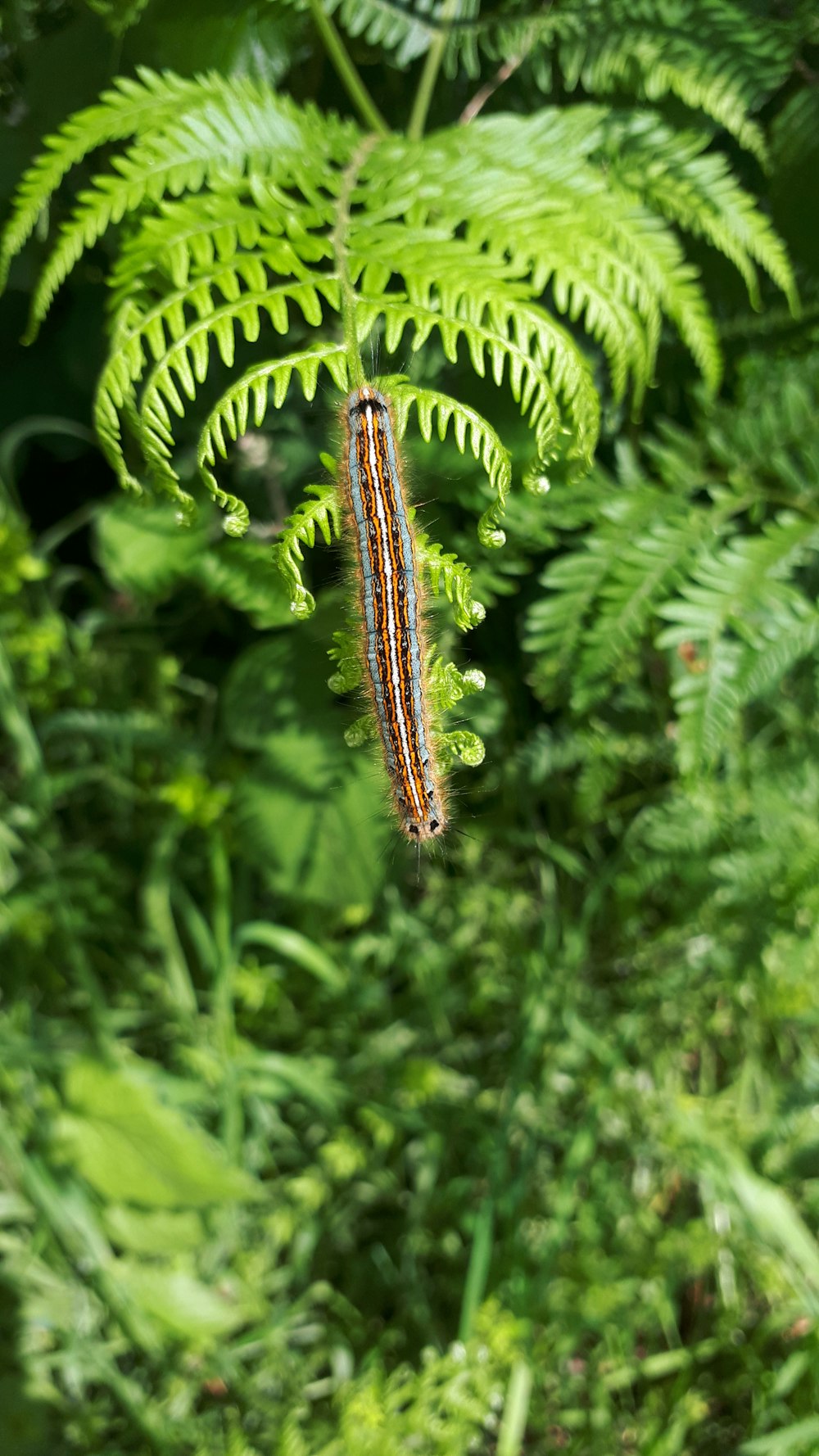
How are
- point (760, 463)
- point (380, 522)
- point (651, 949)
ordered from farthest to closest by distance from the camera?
point (651, 949), point (760, 463), point (380, 522)

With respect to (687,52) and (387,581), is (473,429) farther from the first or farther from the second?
(687,52)

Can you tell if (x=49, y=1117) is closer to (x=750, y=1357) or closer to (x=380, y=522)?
(x=750, y=1357)

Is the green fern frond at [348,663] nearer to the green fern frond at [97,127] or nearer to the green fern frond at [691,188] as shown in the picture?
the green fern frond at [97,127]

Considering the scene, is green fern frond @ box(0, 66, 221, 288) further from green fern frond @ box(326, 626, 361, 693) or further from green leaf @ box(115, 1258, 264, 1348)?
green leaf @ box(115, 1258, 264, 1348)

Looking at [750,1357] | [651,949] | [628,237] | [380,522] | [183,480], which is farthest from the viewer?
[651,949]

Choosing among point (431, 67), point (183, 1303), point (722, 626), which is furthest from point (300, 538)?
point (183, 1303)

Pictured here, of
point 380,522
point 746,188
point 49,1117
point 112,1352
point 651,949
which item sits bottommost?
point 112,1352

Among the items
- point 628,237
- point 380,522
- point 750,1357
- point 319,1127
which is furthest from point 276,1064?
point 628,237
